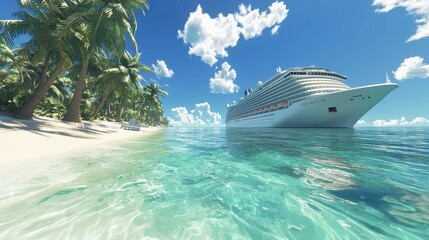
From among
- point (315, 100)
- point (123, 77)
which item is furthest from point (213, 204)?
point (315, 100)

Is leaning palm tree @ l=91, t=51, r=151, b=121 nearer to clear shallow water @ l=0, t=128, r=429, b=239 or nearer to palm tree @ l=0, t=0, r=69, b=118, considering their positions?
palm tree @ l=0, t=0, r=69, b=118

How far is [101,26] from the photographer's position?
1361 centimetres

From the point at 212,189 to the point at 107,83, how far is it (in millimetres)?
25693

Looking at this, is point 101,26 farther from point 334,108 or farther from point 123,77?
point 334,108

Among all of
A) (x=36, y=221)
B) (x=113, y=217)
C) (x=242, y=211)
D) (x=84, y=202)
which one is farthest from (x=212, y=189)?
(x=36, y=221)

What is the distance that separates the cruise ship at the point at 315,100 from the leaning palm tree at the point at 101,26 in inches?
1275

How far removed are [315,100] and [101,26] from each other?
34647mm

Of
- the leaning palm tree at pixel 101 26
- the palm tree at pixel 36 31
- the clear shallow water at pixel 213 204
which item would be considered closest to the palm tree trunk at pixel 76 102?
the leaning palm tree at pixel 101 26

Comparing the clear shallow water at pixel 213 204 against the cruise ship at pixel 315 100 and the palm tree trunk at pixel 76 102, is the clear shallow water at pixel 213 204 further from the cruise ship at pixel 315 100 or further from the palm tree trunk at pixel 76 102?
the cruise ship at pixel 315 100

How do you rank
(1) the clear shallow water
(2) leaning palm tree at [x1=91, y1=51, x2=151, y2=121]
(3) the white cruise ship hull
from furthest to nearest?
(3) the white cruise ship hull
(2) leaning palm tree at [x1=91, y1=51, x2=151, y2=121]
(1) the clear shallow water

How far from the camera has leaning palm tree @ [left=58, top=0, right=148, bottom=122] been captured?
13180mm

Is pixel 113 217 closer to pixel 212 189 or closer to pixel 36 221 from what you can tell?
pixel 36 221

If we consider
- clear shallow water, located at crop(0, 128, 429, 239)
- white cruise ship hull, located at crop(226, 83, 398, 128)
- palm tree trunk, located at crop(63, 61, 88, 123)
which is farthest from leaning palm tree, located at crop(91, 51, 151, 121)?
white cruise ship hull, located at crop(226, 83, 398, 128)

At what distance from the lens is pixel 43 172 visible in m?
4.72
